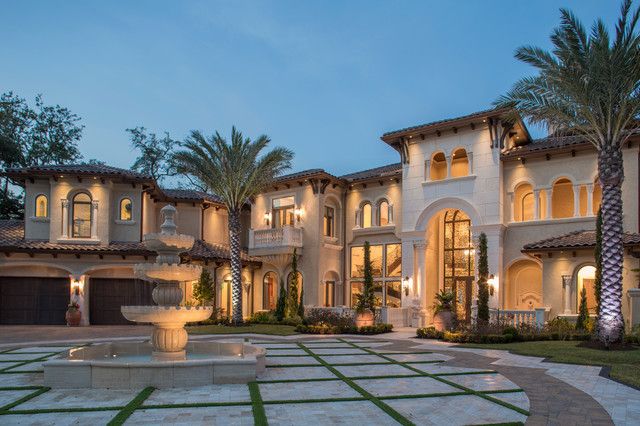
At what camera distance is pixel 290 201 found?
32.7 m

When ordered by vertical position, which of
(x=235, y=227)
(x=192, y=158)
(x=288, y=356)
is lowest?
(x=288, y=356)

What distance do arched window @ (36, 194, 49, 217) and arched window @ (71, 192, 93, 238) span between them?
1485mm

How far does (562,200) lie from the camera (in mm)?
26188

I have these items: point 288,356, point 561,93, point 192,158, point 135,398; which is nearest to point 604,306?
point 561,93

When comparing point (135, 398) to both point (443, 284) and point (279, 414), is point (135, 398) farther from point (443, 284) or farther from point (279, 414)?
point (443, 284)

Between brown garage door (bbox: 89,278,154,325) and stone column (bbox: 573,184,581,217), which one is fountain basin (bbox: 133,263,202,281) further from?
brown garage door (bbox: 89,278,154,325)

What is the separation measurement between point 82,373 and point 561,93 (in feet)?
49.8

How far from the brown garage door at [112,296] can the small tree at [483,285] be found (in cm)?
1741

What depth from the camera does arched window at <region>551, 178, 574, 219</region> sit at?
25859mm

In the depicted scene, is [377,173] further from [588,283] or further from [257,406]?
[257,406]

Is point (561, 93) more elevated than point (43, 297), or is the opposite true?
point (561, 93)

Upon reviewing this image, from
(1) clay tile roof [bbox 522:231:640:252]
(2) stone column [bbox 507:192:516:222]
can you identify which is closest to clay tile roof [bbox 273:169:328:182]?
(2) stone column [bbox 507:192:516:222]

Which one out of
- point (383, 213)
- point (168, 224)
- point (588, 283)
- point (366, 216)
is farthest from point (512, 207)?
point (168, 224)

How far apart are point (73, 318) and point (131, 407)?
22.5 m
